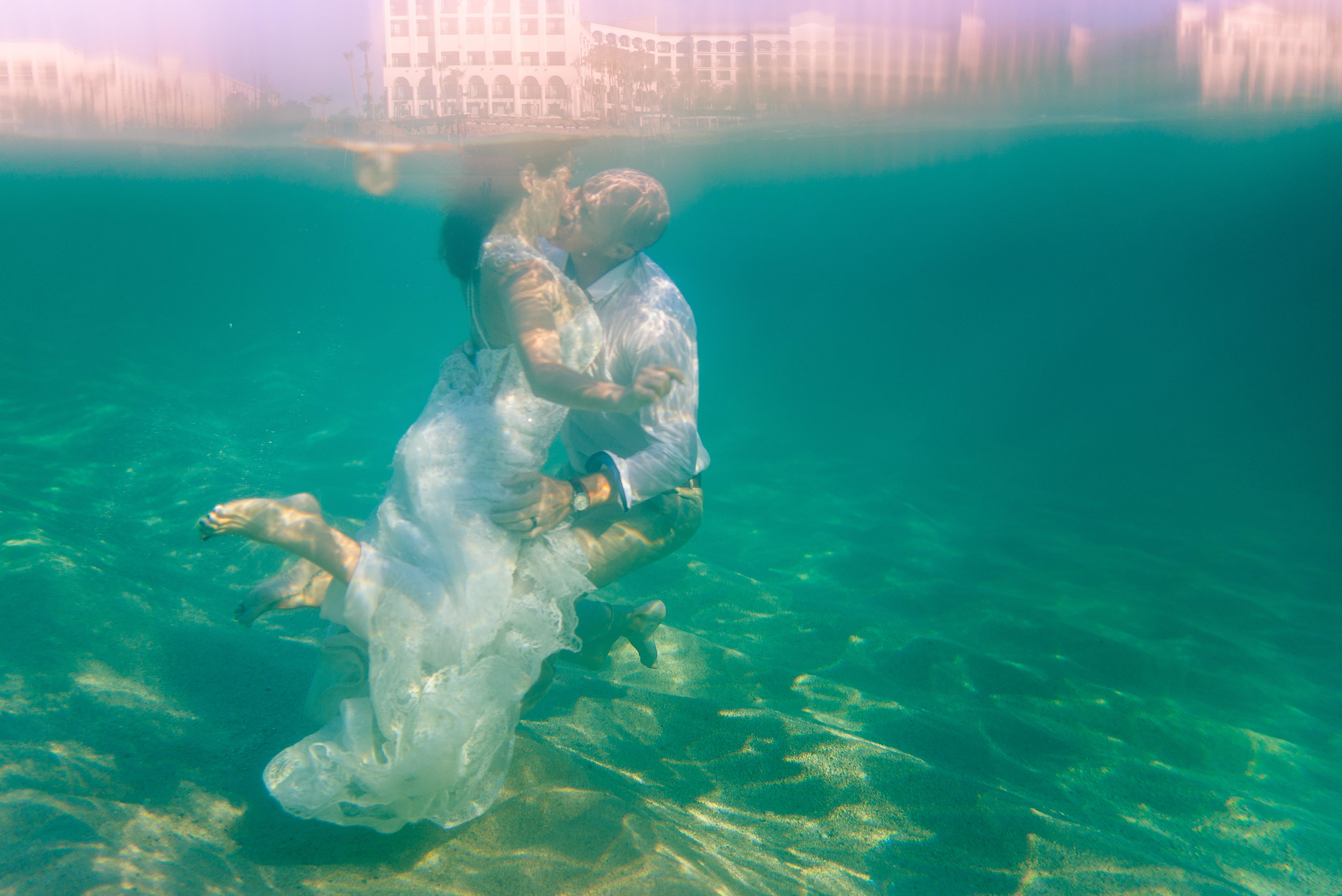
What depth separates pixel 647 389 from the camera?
7.88 ft

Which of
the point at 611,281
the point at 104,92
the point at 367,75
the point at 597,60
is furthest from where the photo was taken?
the point at 104,92

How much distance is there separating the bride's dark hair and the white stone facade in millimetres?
23472

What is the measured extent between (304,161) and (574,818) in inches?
1418

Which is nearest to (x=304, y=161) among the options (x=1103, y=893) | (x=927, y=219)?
(x=1103, y=893)

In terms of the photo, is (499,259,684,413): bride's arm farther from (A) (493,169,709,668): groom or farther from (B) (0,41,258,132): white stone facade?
(B) (0,41,258,132): white stone facade

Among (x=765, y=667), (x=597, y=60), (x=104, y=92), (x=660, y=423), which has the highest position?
(x=104, y=92)

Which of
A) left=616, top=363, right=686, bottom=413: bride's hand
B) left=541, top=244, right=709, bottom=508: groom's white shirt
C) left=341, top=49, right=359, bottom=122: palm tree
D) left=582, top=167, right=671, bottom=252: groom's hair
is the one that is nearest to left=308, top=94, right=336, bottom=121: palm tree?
left=341, top=49, right=359, bottom=122: palm tree

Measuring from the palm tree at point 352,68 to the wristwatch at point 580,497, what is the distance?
1834 cm

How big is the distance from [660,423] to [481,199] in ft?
4.06

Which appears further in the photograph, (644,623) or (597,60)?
(597,60)

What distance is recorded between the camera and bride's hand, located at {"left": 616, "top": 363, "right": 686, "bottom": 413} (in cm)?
240

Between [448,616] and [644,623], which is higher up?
[448,616]

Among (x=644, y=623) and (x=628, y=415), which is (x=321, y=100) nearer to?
(x=644, y=623)

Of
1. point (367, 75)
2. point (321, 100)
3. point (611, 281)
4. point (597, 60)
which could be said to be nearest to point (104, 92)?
point (321, 100)
